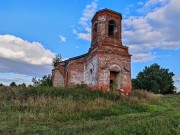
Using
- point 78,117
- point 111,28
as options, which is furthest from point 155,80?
point 78,117

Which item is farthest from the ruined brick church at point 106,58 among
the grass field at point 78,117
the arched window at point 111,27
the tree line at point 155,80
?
the tree line at point 155,80

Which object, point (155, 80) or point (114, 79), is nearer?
point (114, 79)

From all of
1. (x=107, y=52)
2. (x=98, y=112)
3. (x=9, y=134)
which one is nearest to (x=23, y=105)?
(x=98, y=112)

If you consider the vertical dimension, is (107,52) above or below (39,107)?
above

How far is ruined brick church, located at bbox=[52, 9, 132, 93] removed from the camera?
1909 cm

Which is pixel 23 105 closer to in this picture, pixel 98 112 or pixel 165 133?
pixel 98 112

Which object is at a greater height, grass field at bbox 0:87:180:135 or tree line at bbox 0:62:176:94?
tree line at bbox 0:62:176:94

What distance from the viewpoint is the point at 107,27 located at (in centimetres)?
2033

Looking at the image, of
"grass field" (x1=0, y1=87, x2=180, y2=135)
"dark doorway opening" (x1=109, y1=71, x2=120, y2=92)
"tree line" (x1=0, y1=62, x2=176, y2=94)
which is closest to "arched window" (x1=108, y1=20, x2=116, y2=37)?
"dark doorway opening" (x1=109, y1=71, x2=120, y2=92)

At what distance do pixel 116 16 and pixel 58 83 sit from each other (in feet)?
34.0

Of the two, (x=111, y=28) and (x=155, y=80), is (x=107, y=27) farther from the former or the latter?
(x=155, y=80)

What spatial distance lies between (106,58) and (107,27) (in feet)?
10.2

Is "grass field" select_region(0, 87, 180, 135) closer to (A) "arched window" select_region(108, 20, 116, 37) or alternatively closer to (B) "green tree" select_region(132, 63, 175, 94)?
(A) "arched window" select_region(108, 20, 116, 37)

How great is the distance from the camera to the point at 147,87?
47938 mm
